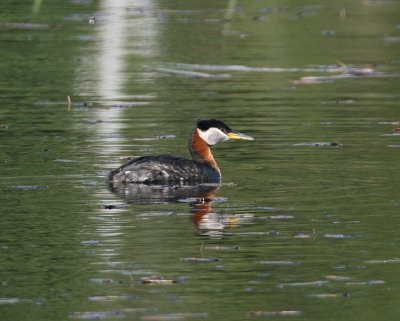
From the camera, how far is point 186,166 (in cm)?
1647

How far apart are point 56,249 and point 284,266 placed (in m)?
1.92

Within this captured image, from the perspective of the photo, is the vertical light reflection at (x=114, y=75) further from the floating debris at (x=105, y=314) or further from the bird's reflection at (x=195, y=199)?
the floating debris at (x=105, y=314)

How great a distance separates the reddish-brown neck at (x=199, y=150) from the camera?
56.1 feet

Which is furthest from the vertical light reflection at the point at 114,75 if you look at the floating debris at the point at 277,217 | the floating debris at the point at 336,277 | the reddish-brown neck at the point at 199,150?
the floating debris at the point at 336,277

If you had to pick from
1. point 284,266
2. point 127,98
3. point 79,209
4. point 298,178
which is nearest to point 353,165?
point 298,178

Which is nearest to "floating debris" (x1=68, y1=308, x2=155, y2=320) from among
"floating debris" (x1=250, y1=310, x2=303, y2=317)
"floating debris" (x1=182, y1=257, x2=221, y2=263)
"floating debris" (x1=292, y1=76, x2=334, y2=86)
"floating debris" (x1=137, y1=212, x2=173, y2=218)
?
"floating debris" (x1=250, y1=310, x2=303, y2=317)

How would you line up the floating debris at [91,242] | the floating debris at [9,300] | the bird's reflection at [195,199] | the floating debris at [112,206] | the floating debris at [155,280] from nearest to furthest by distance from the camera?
1. the floating debris at [9,300]
2. the floating debris at [155,280]
3. the floating debris at [91,242]
4. the bird's reflection at [195,199]
5. the floating debris at [112,206]

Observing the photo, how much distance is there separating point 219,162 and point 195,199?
287 centimetres

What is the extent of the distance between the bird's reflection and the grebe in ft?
0.32

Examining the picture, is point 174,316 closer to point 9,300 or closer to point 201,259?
point 9,300

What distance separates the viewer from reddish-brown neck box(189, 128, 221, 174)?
17.1 meters

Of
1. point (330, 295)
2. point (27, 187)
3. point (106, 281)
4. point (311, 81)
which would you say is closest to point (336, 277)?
point (330, 295)

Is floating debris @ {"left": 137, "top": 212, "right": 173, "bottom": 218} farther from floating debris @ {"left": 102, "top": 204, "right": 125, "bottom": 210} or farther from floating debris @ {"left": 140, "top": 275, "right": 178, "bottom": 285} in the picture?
floating debris @ {"left": 140, "top": 275, "right": 178, "bottom": 285}

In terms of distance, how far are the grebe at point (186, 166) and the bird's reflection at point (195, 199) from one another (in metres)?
0.10
